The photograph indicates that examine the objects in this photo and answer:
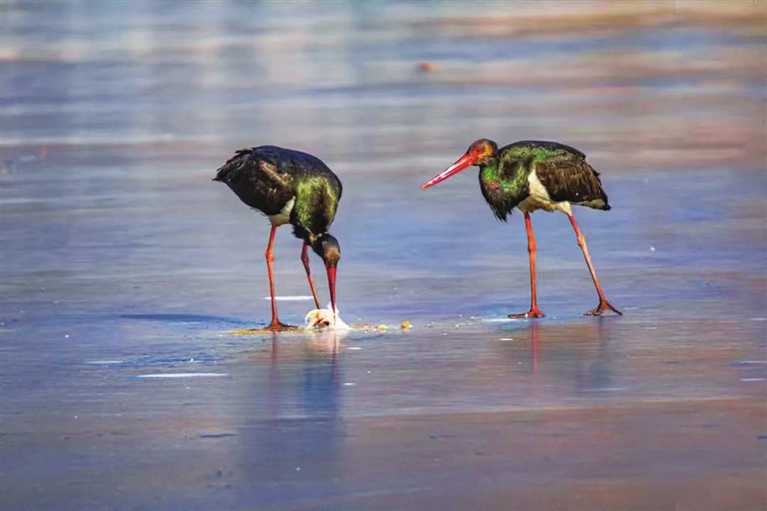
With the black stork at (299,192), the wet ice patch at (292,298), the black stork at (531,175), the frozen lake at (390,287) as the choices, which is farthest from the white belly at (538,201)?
the wet ice patch at (292,298)

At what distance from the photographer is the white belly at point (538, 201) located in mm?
13992

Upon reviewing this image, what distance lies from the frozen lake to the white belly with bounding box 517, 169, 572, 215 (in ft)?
1.56

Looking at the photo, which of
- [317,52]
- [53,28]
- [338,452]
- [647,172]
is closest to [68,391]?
[338,452]

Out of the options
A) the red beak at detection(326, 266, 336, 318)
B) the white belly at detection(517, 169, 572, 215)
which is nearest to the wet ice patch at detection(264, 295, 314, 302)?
the red beak at detection(326, 266, 336, 318)

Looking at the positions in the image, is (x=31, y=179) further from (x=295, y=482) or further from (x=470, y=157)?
(x=295, y=482)

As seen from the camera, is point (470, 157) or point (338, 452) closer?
point (338, 452)

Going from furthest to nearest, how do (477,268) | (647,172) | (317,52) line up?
(317,52)
(647,172)
(477,268)

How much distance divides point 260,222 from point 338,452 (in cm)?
857

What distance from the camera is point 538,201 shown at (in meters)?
14.2

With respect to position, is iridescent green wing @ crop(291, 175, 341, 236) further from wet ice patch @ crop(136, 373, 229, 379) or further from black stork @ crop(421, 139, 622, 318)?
wet ice patch @ crop(136, 373, 229, 379)

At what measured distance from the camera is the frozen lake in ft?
29.1

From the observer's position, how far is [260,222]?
1759 centimetres

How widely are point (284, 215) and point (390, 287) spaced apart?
0.84 meters

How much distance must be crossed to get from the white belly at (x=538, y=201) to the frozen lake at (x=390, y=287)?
48 cm
